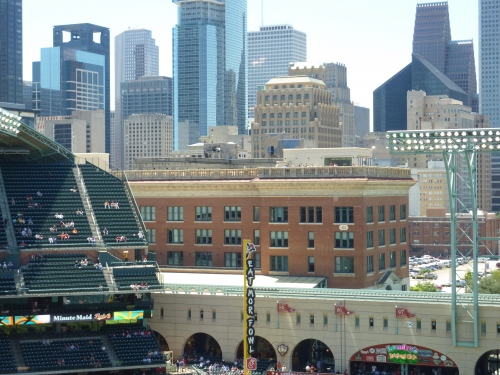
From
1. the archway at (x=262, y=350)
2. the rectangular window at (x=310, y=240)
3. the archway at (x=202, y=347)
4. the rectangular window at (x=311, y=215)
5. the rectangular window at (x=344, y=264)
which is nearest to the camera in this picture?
the archway at (x=262, y=350)

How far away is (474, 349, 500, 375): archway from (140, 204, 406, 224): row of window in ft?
51.0

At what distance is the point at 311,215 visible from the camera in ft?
255

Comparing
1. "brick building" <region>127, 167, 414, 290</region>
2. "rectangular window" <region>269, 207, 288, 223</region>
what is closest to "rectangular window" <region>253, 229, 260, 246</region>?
"brick building" <region>127, 167, 414, 290</region>

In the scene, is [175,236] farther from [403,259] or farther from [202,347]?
[403,259]

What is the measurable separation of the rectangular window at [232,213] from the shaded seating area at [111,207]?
964 centimetres

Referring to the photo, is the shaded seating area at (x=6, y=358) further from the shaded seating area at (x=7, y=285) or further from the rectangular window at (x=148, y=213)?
the rectangular window at (x=148, y=213)

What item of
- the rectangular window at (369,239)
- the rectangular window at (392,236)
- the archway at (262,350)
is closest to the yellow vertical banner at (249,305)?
the archway at (262,350)

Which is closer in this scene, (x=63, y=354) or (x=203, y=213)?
(x=63, y=354)

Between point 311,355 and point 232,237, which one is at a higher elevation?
A: point 232,237

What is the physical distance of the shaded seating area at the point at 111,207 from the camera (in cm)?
7200

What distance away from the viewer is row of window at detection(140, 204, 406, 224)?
76.6m

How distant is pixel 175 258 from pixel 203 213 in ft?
16.3

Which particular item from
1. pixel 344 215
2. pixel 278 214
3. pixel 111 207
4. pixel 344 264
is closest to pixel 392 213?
pixel 344 215

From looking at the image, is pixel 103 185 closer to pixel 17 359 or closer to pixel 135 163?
pixel 17 359
